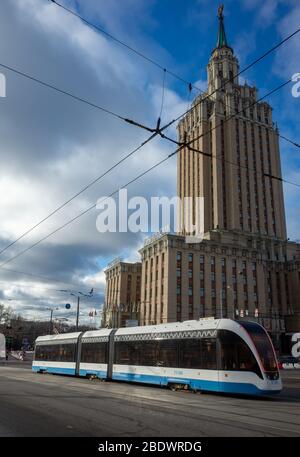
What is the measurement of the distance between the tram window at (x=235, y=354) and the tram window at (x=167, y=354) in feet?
11.0

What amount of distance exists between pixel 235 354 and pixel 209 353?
4.64 feet

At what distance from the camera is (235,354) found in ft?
57.0

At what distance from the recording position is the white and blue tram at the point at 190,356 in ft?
55.5

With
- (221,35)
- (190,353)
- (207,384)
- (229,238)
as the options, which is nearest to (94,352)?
(190,353)

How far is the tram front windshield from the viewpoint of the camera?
16.8m

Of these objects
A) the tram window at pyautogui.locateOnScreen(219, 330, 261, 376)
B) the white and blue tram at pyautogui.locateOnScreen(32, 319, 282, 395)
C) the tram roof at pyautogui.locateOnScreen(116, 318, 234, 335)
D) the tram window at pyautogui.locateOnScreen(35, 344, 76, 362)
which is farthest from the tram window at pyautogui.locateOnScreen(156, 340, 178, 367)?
the tram window at pyautogui.locateOnScreen(35, 344, 76, 362)

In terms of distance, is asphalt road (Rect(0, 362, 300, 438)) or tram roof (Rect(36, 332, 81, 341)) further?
tram roof (Rect(36, 332, 81, 341))

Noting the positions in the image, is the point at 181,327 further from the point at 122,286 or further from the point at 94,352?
the point at 122,286

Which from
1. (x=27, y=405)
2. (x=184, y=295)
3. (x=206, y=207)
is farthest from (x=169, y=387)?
(x=206, y=207)

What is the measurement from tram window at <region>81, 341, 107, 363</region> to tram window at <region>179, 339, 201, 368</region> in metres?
7.90

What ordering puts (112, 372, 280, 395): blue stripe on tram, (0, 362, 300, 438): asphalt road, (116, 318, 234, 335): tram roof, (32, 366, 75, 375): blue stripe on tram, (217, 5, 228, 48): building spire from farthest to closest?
(217, 5, 228, 48): building spire < (32, 366, 75, 375): blue stripe on tram < (116, 318, 234, 335): tram roof < (112, 372, 280, 395): blue stripe on tram < (0, 362, 300, 438): asphalt road

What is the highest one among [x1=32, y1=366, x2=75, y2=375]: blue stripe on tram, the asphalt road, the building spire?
the building spire

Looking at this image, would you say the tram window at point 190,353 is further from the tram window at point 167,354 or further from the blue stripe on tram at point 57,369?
the blue stripe on tram at point 57,369

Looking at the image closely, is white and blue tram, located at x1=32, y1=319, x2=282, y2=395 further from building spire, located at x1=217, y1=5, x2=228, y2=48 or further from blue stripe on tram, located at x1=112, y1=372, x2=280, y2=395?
building spire, located at x1=217, y1=5, x2=228, y2=48
